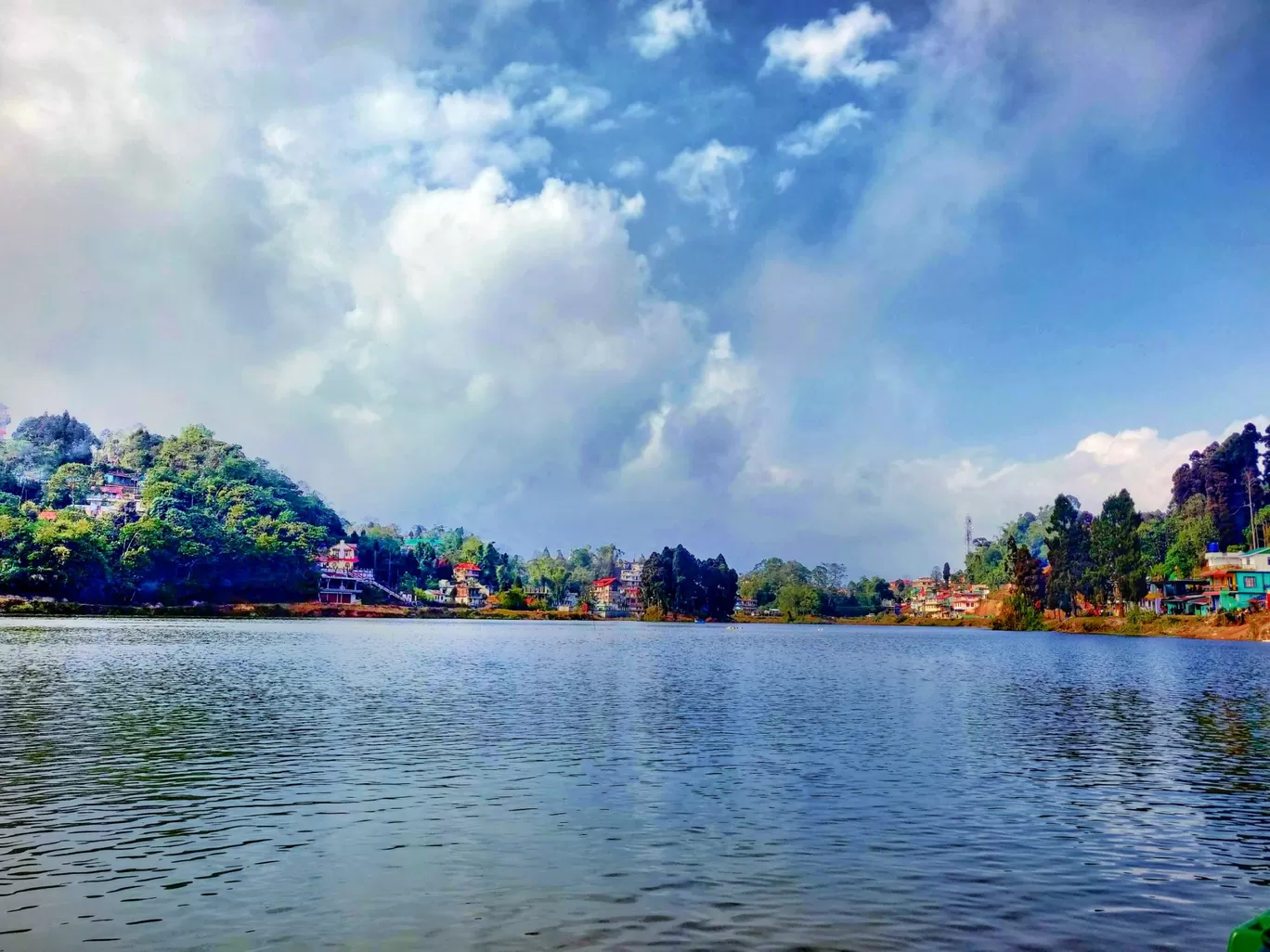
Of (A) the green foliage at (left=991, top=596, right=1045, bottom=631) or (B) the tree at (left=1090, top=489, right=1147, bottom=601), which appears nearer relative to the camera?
(B) the tree at (left=1090, top=489, right=1147, bottom=601)

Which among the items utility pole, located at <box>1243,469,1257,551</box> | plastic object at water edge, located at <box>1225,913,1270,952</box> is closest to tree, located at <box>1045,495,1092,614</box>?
utility pole, located at <box>1243,469,1257,551</box>

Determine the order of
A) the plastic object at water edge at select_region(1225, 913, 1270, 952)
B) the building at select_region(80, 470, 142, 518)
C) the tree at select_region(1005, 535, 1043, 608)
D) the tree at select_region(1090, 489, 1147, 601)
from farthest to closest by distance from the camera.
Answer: the tree at select_region(1005, 535, 1043, 608), the building at select_region(80, 470, 142, 518), the tree at select_region(1090, 489, 1147, 601), the plastic object at water edge at select_region(1225, 913, 1270, 952)

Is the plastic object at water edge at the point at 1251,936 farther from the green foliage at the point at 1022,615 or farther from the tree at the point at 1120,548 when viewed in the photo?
the green foliage at the point at 1022,615

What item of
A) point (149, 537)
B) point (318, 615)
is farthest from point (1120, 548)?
point (149, 537)

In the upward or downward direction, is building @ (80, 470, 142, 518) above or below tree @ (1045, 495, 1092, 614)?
→ above

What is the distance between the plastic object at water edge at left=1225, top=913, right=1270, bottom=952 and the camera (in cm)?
750

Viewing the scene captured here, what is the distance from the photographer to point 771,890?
14055mm

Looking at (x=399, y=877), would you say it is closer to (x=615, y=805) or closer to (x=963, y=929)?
(x=615, y=805)

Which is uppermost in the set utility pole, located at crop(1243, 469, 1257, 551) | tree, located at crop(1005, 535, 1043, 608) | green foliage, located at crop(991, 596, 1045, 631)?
utility pole, located at crop(1243, 469, 1257, 551)

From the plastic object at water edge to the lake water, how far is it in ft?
15.9

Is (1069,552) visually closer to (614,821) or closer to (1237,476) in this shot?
(1237,476)

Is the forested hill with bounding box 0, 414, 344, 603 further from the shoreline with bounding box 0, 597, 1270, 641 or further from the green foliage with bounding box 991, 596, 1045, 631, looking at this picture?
the green foliage with bounding box 991, 596, 1045, 631

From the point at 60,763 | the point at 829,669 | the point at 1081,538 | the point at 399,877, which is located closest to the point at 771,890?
the point at 399,877

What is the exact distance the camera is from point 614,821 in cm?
1831
